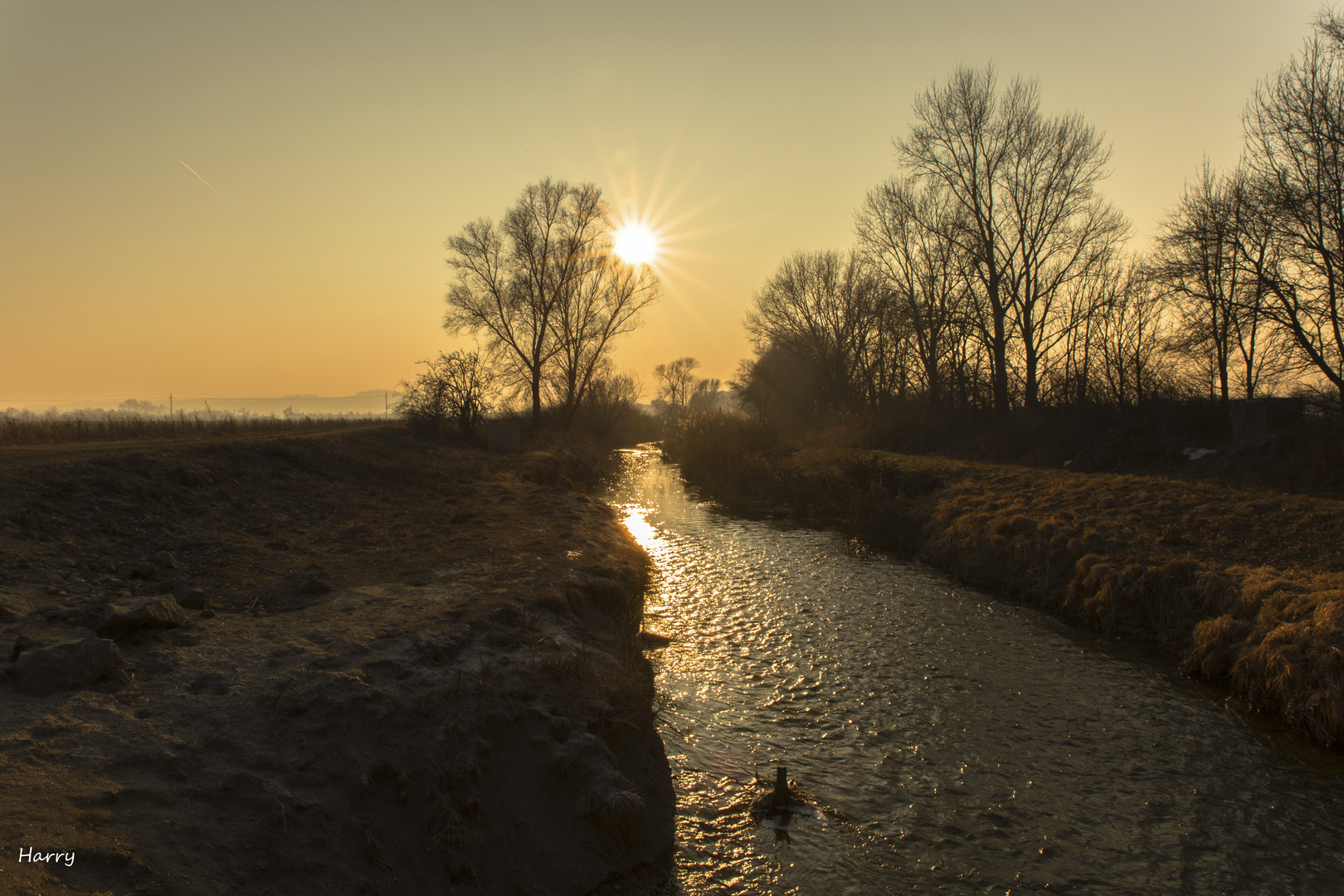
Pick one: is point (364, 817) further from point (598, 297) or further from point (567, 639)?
point (598, 297)

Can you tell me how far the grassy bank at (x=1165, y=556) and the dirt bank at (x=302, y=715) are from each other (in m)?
6.06

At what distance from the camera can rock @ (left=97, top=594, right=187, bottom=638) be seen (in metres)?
4.62

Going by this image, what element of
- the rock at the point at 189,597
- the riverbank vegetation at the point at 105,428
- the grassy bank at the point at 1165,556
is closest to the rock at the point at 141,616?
the rock at the point at 189,597

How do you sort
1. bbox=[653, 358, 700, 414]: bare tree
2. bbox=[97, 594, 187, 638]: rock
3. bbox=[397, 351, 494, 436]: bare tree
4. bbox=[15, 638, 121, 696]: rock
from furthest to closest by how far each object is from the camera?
1. bbox=[653, 358, 700, 414]: bare tree
2. bbox=[397, 351, 494, 436]: bare tree
3. bbox=[97, 594, 187, 638]: rock
4. bbox=[15, 638, 121, 696]: rock

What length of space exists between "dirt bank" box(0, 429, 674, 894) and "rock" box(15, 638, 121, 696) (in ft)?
0.09

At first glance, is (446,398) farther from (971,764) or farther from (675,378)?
(675,378)

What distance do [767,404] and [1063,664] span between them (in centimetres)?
3994

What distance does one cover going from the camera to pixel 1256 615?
23.9 ft

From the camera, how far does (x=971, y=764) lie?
5613 millimetres

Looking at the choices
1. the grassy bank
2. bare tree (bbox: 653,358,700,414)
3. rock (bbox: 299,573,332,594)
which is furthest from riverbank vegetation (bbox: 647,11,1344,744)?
bare tree (bbox: 653,358,700,414)

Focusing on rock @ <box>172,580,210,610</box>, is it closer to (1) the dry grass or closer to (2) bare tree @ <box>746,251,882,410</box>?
(1) the dry grass

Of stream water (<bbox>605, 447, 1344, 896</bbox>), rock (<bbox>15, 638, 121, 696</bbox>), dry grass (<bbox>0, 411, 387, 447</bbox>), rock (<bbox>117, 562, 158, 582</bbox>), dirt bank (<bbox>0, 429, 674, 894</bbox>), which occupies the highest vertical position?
dry grass (<bbox>0, 411, 387, 447</bbox>)

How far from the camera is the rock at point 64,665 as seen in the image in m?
3.88

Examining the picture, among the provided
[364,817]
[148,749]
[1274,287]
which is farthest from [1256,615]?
[1274,287]
